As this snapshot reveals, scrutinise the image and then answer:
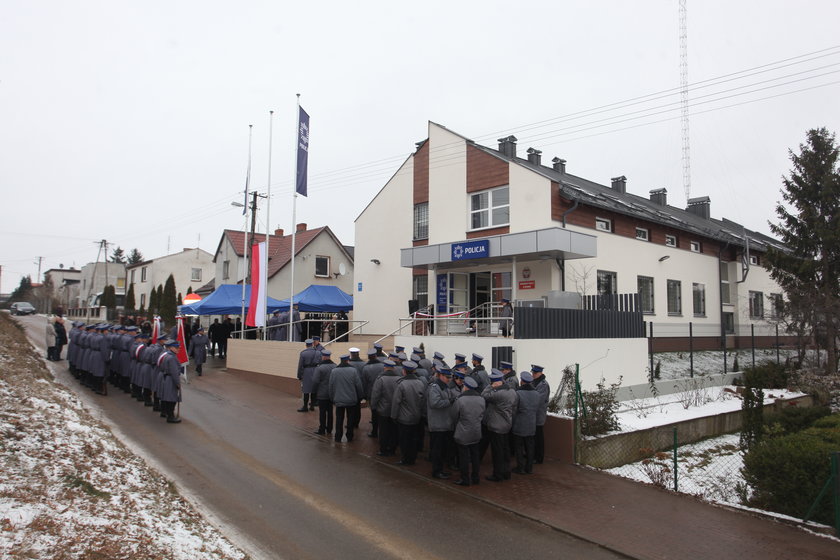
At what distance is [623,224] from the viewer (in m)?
21.0

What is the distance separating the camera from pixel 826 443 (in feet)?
26.0

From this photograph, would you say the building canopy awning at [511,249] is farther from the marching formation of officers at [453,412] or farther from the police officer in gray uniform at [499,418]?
the police officer in gray uniform at [499,418]

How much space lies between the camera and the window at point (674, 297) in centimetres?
2311

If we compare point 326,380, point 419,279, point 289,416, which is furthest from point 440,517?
point 419,279

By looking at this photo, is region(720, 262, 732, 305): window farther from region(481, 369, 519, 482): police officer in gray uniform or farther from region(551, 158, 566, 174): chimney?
region(481, 369, 519, 482): police officer in gray uniform

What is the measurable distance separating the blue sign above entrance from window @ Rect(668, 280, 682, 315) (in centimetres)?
1010

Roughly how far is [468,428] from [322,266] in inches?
1172

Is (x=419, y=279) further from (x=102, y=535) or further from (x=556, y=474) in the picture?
(x=102, y=535)

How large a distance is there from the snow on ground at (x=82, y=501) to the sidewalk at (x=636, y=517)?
3.78m

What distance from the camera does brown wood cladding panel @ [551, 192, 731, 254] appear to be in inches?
723

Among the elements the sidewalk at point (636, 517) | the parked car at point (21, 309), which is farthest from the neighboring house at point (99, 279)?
the sidewalk at point (636, 517)

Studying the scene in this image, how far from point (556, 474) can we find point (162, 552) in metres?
6.25

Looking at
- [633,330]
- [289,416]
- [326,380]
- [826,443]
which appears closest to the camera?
[826,443]

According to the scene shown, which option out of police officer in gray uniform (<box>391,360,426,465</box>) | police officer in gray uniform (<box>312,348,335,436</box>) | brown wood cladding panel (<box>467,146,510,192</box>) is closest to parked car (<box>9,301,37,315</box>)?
brown wood cladding panel (<box>467,146,510,192</box>)
